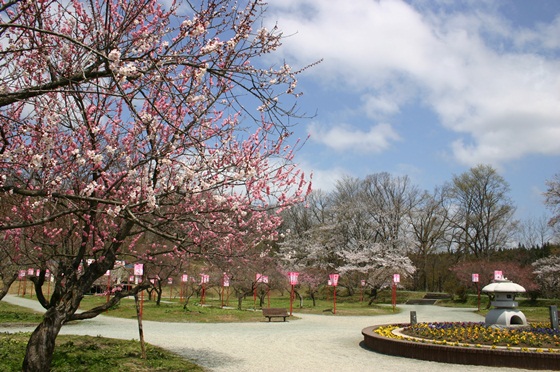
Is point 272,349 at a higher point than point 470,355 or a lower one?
lower

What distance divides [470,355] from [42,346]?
26.9 ft

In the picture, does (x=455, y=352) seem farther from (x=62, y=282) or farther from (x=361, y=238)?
(x=361, y=238)

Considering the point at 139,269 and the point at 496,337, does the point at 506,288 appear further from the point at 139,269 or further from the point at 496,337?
the point at 139,269

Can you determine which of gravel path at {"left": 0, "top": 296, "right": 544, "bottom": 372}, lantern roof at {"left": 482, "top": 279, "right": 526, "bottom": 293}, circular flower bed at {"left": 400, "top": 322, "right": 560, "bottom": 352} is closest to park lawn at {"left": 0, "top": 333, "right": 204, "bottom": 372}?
gravel path at {"left": 0, "top": 296, "right": 544, "bottom": 372}

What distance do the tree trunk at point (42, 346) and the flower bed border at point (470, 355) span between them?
7.63 meters

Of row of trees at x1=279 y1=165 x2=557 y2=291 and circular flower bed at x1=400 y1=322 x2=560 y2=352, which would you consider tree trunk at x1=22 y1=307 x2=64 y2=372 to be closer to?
circular flower bed at x1=400 y1=322 x2=560 y2=352

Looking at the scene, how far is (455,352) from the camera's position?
10320 millimetres

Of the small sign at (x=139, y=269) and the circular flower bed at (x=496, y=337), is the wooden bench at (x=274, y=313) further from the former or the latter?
the small sign at (x=139, y=269)

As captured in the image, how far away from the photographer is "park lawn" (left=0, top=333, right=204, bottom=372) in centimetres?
844

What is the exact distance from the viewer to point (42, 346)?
689 centimetres

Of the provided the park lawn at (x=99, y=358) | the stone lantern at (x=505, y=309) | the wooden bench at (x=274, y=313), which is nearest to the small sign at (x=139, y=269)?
the park lawn at (x=99, y=358)

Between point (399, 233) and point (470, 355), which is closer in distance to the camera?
point (470, 355)

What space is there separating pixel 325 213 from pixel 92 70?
46.5 m

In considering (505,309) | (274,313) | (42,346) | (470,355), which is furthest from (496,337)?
(274,313)
